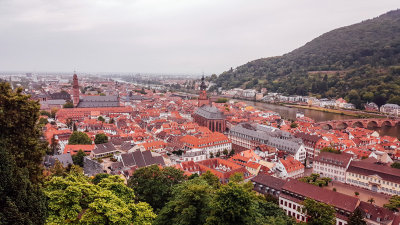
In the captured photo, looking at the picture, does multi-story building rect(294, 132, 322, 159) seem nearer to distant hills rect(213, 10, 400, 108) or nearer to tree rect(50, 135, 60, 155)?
tree rect(50, 135, 60, 155)

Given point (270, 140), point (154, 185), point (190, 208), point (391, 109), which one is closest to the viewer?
point (190, 208)

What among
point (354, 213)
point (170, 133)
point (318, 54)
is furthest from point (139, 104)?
point (318, 54)

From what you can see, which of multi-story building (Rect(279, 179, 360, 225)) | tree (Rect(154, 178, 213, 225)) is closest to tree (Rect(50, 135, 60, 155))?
tree (Rect(154, 178, 213, 225))

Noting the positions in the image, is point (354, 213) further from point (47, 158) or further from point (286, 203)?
point (47, 158)

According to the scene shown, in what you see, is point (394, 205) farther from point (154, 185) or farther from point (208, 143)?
point (208, 143)

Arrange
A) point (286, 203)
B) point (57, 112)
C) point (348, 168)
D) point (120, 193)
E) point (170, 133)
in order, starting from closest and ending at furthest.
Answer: point (120, 193)
point (286, 203)
point (348, 168)
point (170, 133)
point (57, 112)

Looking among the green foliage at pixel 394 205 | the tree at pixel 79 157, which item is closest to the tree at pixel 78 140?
the tree at pixel 79 157

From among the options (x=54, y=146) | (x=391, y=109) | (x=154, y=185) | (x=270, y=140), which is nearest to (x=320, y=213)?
(x=154, y=185)
